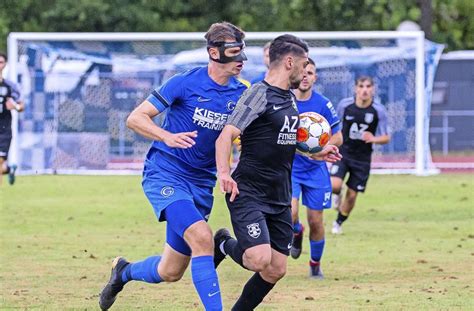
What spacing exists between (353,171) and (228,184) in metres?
7.57

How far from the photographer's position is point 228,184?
25.0 ft

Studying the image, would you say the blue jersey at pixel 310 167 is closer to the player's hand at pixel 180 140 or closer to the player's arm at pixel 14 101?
the player's hand at pixel 180 140

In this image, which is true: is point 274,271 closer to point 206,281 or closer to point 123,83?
point 206,281

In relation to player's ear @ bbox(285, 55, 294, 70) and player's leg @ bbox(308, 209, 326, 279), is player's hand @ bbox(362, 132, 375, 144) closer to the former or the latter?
player's leg @ bbox(308, 209, 326, 279)

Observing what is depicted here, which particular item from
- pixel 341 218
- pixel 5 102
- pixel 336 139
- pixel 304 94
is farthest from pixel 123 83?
pixel 336 139

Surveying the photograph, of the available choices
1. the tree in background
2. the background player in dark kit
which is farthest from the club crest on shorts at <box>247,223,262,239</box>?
the tree in background

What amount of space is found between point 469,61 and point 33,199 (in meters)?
16.7

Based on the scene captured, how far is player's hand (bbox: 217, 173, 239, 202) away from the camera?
299 inches

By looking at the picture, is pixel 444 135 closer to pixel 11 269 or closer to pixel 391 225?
pixel 391 225

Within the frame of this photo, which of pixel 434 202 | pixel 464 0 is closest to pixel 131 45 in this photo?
pixel 434 202

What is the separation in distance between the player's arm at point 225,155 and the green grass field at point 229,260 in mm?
1975

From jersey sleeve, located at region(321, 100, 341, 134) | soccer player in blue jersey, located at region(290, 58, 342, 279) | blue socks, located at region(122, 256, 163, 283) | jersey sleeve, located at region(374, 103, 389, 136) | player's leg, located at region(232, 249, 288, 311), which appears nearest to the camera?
player's leg, located at region(232, 249, 288, 311)

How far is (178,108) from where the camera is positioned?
26.7 ft

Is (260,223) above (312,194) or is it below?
above
